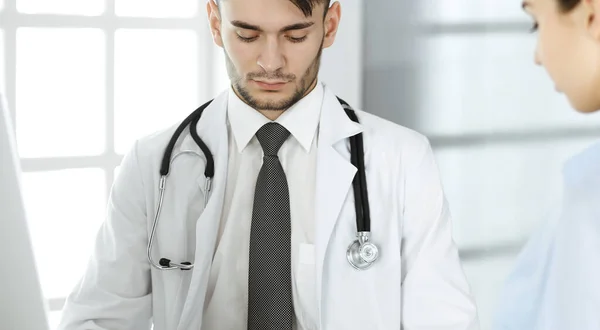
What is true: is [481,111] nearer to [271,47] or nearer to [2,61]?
[271,47]

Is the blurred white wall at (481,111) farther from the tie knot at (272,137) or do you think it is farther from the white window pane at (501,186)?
Answer: the tie knot at (272,137)

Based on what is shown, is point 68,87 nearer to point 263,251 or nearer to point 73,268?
point 73,268

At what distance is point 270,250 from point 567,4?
89cm

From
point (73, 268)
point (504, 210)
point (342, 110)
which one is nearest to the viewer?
point (342, 110)

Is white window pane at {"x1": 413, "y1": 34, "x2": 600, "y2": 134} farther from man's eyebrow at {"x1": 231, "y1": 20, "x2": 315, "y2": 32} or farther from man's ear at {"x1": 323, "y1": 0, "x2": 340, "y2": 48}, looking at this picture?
man's eyebrow at {"x1": 231, "y1": 20, "x2": 315, "y2": 32}

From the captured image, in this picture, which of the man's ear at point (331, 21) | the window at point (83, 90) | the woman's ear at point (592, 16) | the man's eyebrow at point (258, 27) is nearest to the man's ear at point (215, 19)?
the man's eyebrow at point (258, 27)

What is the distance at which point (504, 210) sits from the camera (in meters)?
2.36

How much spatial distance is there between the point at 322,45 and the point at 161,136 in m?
0.40

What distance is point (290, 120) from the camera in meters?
1.68

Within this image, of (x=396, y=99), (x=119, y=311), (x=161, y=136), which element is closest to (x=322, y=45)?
(x=161, y=136)

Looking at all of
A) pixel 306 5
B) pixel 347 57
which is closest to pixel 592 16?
pixel 306 5

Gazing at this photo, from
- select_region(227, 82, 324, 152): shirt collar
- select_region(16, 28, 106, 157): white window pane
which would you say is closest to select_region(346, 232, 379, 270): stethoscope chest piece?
select_region(227, 82, 324, 152): shirt collar

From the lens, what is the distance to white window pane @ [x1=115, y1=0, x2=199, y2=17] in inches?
98.4

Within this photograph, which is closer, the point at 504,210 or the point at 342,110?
the point at 342,110
